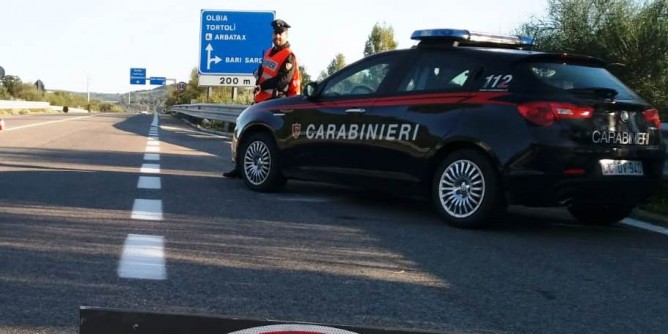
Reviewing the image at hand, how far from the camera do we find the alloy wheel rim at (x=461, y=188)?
6160 millimetres

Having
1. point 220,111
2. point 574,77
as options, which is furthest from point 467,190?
point 220,111

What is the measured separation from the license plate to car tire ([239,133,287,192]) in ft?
11.3

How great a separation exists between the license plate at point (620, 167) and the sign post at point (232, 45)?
17721 millimetres

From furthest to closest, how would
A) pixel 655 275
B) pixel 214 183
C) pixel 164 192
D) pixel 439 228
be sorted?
pixel 214 183 < pixel 164 192 < pixel 439 228 < pixel 655 275

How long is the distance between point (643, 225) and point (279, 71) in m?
4.93

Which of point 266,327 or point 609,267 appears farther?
point 609,267

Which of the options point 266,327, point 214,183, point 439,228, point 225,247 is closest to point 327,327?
point 266,327

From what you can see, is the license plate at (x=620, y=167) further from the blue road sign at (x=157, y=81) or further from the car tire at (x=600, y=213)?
the blue road sign at (x=157, y=81)

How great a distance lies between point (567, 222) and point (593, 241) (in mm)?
1068

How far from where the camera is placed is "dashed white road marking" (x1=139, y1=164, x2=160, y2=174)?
977 cm

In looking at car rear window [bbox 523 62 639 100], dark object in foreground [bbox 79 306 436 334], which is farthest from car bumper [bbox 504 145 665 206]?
dark object in foreground [bbox 79 306 436 334]

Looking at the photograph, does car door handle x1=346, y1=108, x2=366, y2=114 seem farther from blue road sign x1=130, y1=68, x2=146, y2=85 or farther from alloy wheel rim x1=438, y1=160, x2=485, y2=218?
blue road sign x1=130, y1=68, x2=146, y2=85

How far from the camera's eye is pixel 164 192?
7.79 m

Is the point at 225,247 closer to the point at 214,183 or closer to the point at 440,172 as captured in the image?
the point at 440,172
